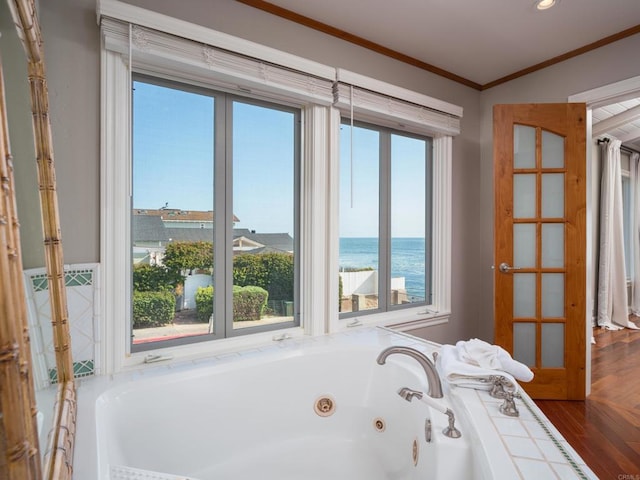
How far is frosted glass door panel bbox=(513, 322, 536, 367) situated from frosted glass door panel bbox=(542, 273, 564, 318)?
151mm

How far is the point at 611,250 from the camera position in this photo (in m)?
4.63

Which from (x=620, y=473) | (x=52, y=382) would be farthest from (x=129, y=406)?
(x=620, y=473)

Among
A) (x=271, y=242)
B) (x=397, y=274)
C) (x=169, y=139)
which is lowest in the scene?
(x=397, y=274)

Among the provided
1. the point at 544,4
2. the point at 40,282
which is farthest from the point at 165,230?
the point at 544,4

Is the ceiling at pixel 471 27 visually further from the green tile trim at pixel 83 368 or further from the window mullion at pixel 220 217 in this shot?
the green tile trim at pixel 83 368

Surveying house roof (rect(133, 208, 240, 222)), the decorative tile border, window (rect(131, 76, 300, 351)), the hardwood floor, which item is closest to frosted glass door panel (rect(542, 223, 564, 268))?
the hardwood floor

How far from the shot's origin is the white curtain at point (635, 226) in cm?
510

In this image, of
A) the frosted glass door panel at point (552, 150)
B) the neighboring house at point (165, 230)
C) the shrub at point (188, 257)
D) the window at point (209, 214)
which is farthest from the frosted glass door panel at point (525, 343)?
the shrub at point (188, 257)

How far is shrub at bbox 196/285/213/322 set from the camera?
1.92 meters

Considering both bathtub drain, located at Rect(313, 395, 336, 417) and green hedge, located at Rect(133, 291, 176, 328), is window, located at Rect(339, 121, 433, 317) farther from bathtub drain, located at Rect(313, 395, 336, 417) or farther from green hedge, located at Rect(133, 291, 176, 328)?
green hedge, located at Rect(133, 291, 176, 328)

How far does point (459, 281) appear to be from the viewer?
9.86ft

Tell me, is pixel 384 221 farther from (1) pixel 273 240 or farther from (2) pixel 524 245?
(2) pixel 524 245

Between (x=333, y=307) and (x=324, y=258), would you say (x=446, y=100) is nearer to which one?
(x=324, y=258)

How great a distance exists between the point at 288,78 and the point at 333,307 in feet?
4.56
